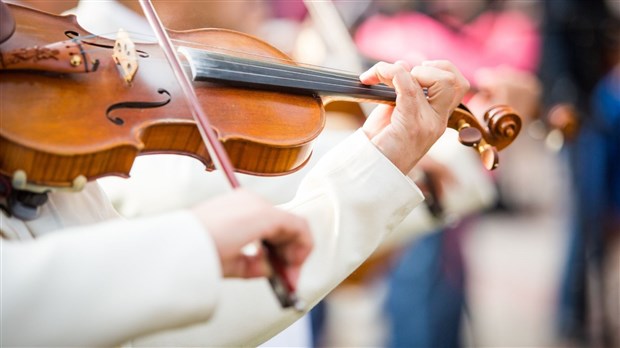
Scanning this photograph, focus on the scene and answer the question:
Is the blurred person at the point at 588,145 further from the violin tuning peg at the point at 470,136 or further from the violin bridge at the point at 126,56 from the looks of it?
the violin bridge at the point at 126,56

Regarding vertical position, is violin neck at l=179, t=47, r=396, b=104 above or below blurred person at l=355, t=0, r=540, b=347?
above

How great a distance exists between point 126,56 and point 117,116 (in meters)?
0.09

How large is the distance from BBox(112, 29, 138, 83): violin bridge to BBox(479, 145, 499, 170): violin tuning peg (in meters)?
0.44

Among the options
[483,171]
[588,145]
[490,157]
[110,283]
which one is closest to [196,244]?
[110,283]

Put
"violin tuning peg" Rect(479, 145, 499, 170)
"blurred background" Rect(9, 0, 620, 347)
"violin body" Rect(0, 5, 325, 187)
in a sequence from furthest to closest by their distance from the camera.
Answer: "blurred background" Rect(9, 0, 620, 347)
"violin tuning peg" Rect(479, 145, 499, 170)
"violin body" Rect(0, 5, 325, 187)

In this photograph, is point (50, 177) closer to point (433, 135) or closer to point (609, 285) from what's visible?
point (433, 135)

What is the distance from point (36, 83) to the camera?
76 centimetres

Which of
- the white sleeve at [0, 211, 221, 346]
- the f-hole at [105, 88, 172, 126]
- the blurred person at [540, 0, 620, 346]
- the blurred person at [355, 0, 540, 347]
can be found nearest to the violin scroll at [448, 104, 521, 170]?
the f-hole at [105, 88, 172, 126]

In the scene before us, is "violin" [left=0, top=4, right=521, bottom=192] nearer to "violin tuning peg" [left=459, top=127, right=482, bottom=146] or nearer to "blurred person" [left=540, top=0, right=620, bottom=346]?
"violin tuning peg" [left=459, top=127, right=482, bottom=146]

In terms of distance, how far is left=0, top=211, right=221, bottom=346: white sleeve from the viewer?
2.00 ft

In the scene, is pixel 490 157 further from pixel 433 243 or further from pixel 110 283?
pixel 433 243

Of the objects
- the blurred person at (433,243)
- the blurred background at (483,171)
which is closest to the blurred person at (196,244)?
the blurred background at (483,171)

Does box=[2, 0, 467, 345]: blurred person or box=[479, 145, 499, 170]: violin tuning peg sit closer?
box=[2, 0, 467, 345]: blurred person

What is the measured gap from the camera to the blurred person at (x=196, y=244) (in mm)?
614
